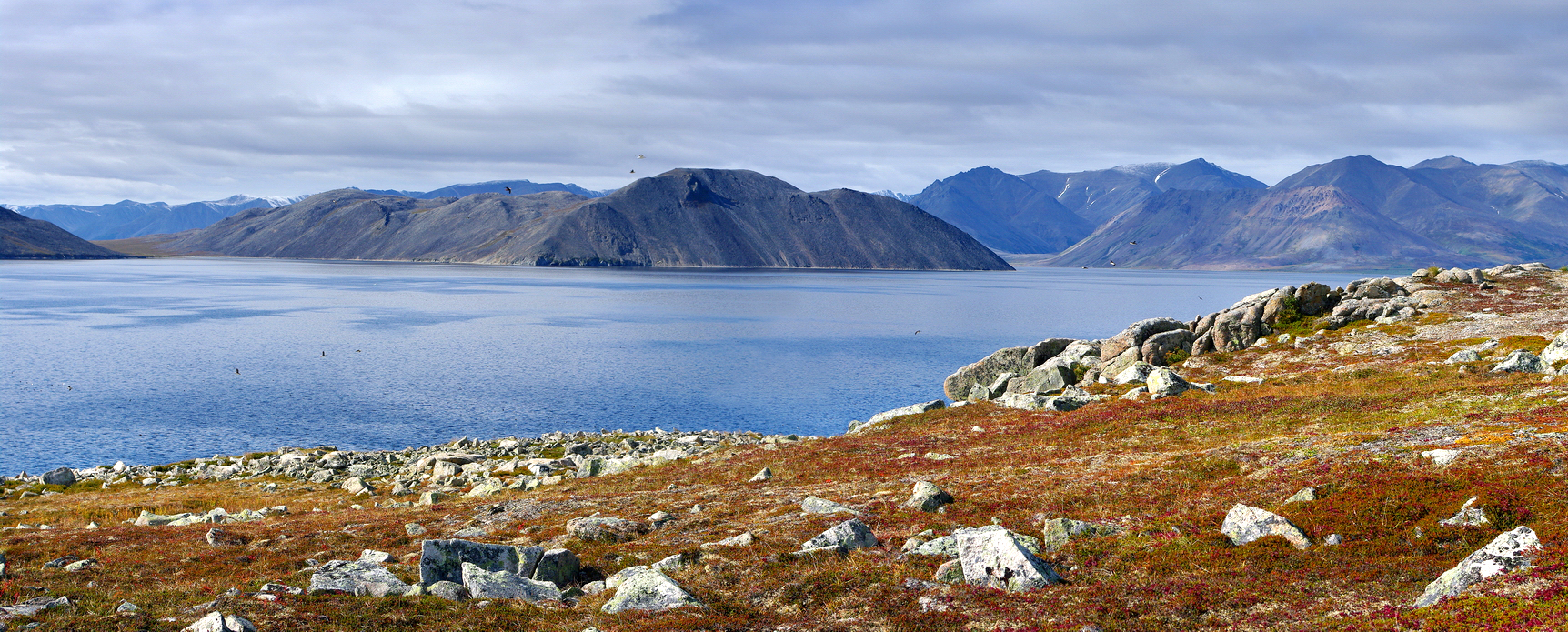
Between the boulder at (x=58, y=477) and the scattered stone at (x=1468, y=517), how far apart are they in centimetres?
5986

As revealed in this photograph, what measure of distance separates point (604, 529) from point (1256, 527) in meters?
14.9

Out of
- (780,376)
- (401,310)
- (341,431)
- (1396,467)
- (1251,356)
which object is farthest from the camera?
(401,310)

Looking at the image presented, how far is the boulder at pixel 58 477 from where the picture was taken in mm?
46281

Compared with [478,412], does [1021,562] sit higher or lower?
higher

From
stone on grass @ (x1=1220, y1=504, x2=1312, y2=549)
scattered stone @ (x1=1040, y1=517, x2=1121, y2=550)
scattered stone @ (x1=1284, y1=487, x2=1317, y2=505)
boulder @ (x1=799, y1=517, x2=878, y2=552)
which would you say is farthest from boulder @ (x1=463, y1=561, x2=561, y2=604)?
scattered stone @ (x1=1284, y1=487, x2=1317, y2=505)

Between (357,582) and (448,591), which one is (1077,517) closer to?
(448,591)

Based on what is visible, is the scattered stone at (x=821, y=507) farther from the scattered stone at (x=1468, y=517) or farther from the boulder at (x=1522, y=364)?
the boulder at (x=1522, y=364)

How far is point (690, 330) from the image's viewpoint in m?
151

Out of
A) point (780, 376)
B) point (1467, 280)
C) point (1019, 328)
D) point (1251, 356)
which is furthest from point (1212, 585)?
point (1019, 328)

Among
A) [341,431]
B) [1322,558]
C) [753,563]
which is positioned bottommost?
[341,431]

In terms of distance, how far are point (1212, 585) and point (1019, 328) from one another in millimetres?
150746

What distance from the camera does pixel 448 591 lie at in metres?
16.7

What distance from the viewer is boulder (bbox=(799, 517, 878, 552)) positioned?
18.8 m

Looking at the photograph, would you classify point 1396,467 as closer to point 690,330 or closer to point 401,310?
point 690,330
